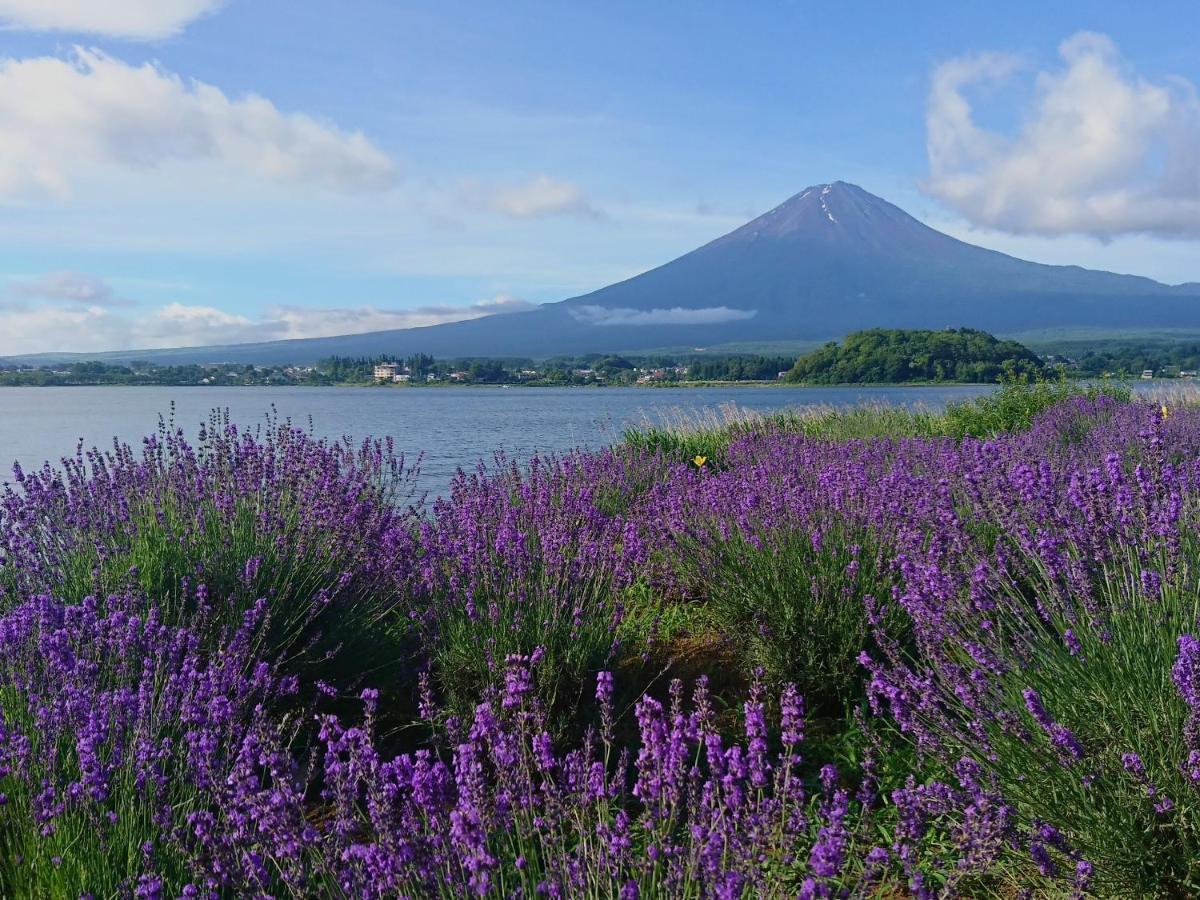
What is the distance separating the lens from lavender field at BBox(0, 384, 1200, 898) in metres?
1.71

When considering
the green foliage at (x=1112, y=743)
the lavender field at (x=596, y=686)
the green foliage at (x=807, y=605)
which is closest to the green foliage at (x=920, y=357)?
the green foliage at (x=807, y=605)

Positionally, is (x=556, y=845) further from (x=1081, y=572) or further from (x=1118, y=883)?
(x=1081, y=572)

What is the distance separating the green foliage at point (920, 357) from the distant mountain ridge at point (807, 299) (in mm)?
85708

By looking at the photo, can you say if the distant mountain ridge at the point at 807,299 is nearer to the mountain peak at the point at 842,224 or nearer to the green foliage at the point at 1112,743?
the mountain peak at the point at 842,224

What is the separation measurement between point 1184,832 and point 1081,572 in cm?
68

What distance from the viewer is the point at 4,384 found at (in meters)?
75.8

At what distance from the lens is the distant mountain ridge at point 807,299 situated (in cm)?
14600

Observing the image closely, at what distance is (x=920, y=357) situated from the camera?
154 ft

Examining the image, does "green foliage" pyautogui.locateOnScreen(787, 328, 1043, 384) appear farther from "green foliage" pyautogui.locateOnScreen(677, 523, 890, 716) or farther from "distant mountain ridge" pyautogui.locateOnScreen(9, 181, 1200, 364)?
"distant mountain ridge" pyautogui.locateOnScreen(9, 181, 1200, 364)

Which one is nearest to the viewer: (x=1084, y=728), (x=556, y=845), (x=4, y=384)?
(x=556, y=845)

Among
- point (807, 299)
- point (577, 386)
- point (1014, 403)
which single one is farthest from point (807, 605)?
point (807, 299)

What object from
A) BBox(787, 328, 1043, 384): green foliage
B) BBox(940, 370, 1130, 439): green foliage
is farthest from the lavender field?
BBox(787, 328, 1043, 384): green foliage

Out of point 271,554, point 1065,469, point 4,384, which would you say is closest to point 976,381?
point 1065,469

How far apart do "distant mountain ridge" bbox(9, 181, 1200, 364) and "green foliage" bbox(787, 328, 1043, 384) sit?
85.7 metres
